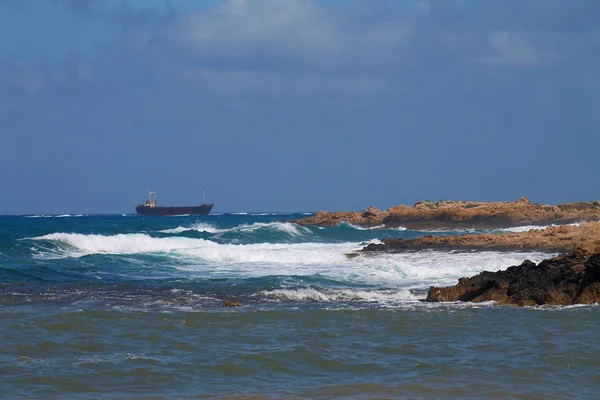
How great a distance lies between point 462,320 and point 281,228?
39.5 meters

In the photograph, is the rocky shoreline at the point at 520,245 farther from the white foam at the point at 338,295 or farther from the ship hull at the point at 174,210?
the ship hull at the point at 174,210

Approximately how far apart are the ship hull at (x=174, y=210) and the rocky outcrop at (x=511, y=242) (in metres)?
102

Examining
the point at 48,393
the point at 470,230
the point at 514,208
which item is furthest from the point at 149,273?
the point at 514,208

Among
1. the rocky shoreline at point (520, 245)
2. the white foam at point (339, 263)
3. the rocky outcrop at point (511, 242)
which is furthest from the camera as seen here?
the rocky outcrop at point (511, 242)

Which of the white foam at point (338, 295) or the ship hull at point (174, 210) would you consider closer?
the white foam at point (338, 295)

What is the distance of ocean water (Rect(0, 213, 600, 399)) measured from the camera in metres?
8.19

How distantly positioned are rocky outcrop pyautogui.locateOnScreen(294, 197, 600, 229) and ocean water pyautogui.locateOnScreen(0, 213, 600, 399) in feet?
119

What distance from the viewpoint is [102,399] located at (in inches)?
302

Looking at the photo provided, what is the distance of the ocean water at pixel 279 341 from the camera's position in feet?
26.9

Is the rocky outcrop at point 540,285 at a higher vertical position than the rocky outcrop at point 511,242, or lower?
lower

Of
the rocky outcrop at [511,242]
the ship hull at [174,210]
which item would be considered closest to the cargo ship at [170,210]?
the ship hull at [174,210]

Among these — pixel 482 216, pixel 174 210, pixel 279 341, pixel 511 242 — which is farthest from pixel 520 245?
pixel 174 210

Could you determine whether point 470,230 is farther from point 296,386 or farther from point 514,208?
point 296,386

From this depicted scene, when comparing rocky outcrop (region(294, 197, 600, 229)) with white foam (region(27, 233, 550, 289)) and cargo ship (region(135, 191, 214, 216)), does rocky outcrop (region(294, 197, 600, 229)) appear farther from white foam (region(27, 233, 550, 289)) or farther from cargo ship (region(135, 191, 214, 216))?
cargo ship (region(135, 191, 214, 216))
